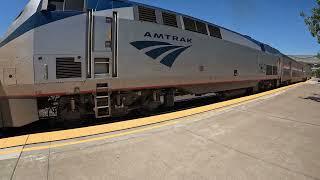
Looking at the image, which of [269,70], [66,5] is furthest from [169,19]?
[269,70]

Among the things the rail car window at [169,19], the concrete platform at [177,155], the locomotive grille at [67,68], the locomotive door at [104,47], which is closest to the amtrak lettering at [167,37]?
the rail car window at [169,19]

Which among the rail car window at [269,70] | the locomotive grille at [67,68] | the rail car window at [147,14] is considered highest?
the rail car window at [147,14]

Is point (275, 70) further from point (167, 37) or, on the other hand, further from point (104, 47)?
point (104, 47)

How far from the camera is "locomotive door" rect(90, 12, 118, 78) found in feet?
20.7

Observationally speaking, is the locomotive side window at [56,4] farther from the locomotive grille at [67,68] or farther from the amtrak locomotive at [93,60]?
the locomotive grille at [67,68]

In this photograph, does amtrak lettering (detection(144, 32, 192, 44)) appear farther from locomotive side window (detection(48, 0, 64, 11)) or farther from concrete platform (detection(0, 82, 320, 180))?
concrete platform (detection(0, 82, 320, 180))

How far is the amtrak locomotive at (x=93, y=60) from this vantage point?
220 inches

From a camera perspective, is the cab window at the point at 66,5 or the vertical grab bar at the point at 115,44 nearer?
the cab window at the point at 66,5

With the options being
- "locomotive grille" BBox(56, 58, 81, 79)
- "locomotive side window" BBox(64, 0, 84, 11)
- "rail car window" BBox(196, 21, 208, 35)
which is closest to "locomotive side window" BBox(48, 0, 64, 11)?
"locomotive side window" BBox(64, 0, 84, 11)

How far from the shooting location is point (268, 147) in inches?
193

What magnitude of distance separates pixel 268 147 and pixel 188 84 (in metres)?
4.58

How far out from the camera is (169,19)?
835 centimetres

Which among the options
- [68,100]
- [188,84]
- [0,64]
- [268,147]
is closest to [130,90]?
[68,100]

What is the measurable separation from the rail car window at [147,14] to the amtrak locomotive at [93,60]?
30 millimetres
